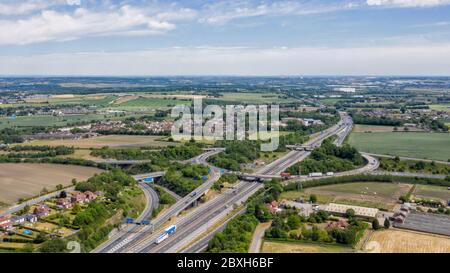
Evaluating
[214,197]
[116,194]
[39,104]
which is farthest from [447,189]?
[39,104]

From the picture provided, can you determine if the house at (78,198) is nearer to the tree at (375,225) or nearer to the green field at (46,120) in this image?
the tree at (375,225)

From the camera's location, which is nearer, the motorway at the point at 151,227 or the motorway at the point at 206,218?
the motorway at the point at 151,227

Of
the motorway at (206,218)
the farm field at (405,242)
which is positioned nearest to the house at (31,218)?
the motorway at (206,218)

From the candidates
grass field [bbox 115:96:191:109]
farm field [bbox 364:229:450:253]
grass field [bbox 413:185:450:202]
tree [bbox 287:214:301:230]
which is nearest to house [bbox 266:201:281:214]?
tree [bbox 287:214:301:230]

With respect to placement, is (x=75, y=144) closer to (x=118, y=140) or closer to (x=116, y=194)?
(x=118, y=140)

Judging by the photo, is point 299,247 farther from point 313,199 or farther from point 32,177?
point 32,177

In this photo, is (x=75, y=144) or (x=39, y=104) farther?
(x=39, y=104)
